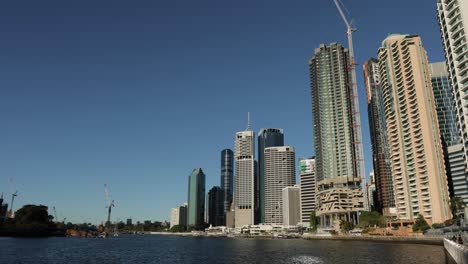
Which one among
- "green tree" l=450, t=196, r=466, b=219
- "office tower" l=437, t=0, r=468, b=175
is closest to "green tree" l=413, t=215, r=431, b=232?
"green tree" l=450, t=196, r=466, b=219

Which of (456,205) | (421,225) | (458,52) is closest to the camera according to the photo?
(458,52)

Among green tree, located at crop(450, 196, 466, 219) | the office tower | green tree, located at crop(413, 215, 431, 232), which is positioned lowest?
green tree, located at crop(413, 215, 431, 232)

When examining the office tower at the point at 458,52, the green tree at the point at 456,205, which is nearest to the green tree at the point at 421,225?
the green tree at the point at 456,205

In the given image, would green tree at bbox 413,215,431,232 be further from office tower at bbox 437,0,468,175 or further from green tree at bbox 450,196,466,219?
office tower at bbox 437,0,468,175

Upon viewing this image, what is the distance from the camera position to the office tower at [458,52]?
141m

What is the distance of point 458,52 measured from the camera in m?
145

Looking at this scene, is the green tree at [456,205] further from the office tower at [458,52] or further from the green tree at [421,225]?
the office tower at [458,52]

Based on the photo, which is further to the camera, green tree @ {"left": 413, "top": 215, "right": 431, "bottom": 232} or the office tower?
green tree @ {"left": 413, "top": 215, "right": 431, "bottom": 232}

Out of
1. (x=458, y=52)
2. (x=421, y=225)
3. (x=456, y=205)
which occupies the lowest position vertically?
(x=421, y=225)

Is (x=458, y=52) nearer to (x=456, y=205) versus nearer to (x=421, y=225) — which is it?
(x=456, y=205)

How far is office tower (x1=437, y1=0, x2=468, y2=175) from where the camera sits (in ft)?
463

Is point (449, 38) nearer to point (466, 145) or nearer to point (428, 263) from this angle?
point (466, 145)

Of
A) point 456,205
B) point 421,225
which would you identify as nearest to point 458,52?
point 456,205

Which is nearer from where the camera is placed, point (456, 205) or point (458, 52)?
point (458, 52)
